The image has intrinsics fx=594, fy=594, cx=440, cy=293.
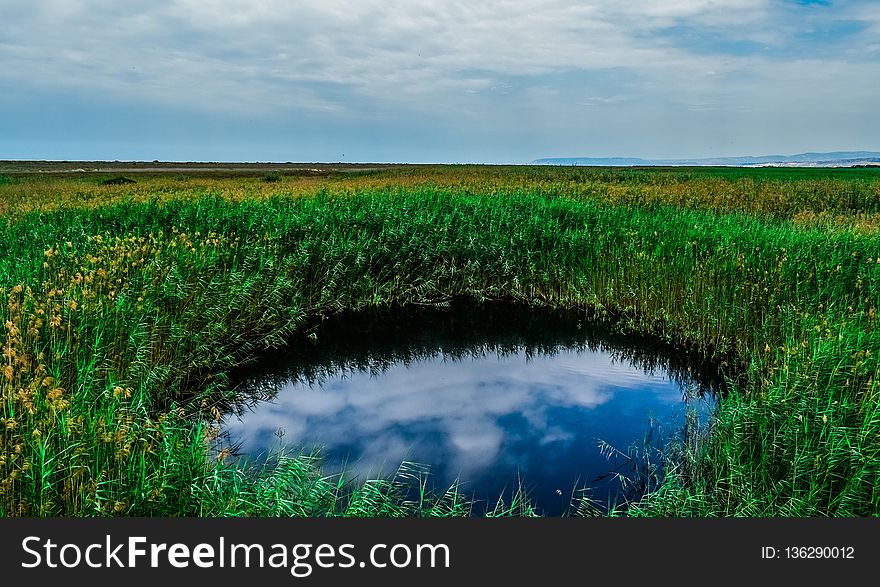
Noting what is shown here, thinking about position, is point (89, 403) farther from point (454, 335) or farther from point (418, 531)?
point (454, 335)

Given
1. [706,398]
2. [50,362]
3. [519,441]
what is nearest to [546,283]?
[706,398]

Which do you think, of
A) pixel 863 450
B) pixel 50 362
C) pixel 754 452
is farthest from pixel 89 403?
pixel 863 450

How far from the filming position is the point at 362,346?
11.7 meters

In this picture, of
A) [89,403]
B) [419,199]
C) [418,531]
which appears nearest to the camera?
[418,531]

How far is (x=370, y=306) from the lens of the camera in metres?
13.7

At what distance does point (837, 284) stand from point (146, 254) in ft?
35.6

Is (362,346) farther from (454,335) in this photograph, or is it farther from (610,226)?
(610,226)

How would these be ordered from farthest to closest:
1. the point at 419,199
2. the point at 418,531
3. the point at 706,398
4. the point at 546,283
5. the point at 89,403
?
the point at 419,199 → the point at 546,283 → the point at 706,398 → the point at 89,403 → the point at 418,531

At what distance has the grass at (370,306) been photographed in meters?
4.71

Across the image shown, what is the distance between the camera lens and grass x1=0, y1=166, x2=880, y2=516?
15.5ft

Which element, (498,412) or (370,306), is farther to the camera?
(370,306)

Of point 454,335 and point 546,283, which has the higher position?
point 546,283

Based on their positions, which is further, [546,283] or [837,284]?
[546,283]

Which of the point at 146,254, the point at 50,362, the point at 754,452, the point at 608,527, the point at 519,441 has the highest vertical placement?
the point at 146,254
